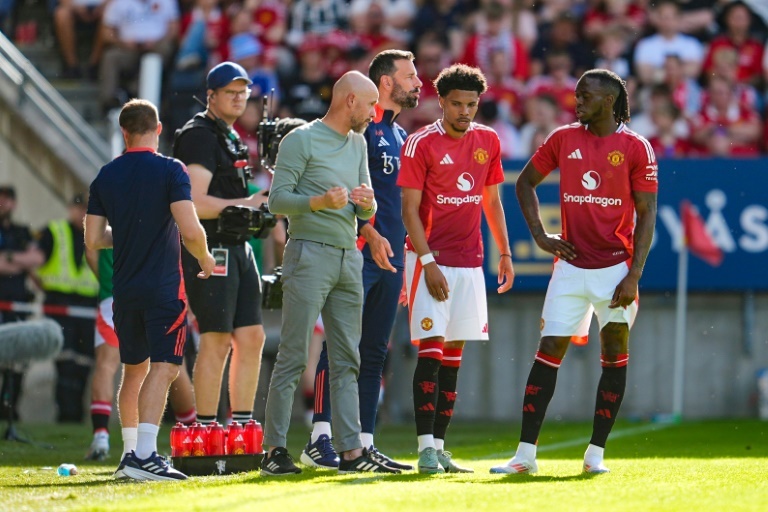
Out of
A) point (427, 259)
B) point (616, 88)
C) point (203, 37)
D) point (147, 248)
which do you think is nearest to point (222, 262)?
point (147, 248)

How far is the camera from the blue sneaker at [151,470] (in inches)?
323

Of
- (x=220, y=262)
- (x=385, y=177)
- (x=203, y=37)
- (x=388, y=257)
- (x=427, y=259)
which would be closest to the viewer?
(x=427, y=259)

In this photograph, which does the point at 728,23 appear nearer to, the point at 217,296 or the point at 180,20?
the point at 180,20

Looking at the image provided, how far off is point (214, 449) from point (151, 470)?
2.00 feet

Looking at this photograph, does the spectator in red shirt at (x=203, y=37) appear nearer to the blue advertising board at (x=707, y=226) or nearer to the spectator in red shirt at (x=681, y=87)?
the blue advertising board at (x=707, y=226)

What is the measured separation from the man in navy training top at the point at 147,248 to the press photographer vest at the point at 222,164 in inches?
38.6

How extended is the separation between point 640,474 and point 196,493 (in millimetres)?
2560

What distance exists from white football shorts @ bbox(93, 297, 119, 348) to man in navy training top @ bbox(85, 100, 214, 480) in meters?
2.67

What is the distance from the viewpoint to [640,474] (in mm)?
8406

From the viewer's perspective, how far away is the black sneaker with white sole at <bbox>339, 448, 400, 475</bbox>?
8273 millimetres

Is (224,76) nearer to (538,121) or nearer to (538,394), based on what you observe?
(538,394)

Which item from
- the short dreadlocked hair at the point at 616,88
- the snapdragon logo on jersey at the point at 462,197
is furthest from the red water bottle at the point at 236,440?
the short dreadlocked hair at the point at 616,88

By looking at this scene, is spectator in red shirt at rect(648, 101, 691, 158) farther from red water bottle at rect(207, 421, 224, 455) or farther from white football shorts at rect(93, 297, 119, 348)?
red water bottle at rect(207, 421, 224, 455)

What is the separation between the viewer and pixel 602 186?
8.48 meters
